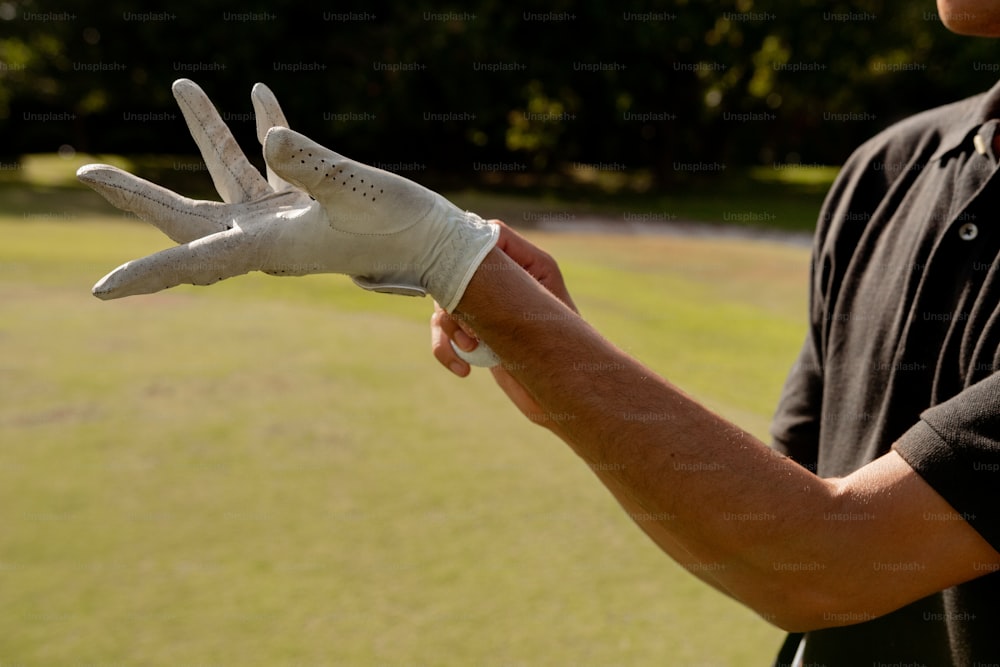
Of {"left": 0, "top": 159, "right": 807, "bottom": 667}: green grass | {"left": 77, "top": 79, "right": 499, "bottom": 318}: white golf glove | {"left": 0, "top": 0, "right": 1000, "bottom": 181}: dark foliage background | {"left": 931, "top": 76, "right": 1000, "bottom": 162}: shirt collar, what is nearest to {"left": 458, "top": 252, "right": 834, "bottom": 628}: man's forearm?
{"left": 77, "top": 79, "right": 499, "bottom": 318}: white golf glove

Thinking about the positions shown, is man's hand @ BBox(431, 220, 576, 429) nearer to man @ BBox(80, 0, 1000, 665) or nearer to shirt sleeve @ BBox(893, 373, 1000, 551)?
man @ BBox(80, 0, 1000, 665)

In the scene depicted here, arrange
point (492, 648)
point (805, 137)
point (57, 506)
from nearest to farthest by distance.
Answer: point (492, 648) < point (57, 506) < point (805, 137)

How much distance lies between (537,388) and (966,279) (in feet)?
2.17

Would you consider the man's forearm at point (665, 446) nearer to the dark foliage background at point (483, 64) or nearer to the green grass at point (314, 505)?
the green grass at point (314, 505)

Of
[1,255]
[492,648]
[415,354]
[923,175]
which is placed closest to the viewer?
[923,175]

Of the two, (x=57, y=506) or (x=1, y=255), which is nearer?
(x=57, y=506)

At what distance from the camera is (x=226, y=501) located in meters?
3.21

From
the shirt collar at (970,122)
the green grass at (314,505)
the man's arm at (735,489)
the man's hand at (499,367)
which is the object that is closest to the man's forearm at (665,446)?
the man's arm at (735,489)

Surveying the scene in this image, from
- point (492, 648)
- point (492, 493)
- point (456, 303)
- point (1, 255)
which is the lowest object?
point (1, 255)

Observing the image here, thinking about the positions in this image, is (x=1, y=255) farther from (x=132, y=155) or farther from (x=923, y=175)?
(x=132, y=155)

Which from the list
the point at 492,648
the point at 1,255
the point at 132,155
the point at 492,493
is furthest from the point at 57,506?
the point at 132,155

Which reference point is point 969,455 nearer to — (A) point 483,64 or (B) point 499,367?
(B) point 499,367

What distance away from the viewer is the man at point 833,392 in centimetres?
Result: 120

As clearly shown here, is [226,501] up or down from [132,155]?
up
